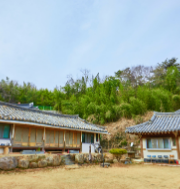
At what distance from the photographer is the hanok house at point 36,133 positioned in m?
10.1

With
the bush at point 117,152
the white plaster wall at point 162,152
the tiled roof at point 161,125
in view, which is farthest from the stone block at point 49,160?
the white plaster wall at point 162,152

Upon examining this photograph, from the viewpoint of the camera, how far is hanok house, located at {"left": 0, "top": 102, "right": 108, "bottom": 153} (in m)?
10.1

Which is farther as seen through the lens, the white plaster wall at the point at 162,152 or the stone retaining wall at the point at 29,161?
the white plaster wall at the point at 162,152

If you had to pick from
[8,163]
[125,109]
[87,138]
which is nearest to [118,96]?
[125,109]

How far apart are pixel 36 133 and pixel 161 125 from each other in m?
8.89

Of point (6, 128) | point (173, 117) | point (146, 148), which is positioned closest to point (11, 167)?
point (6, 128)

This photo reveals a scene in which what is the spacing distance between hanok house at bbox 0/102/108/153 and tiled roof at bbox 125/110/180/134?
10.7 feet

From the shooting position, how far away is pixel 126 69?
94.9 ft

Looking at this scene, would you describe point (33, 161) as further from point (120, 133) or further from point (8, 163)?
point (120, 133)

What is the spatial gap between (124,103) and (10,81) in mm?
27914

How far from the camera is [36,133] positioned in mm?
11625

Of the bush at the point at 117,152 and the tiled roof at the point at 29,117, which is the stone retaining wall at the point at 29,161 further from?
the bush at the point at 117,152

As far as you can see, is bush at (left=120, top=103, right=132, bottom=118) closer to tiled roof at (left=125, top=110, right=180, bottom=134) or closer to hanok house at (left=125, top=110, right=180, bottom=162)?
tiled roof at (left=125, top=110, right=180, bottom=134)

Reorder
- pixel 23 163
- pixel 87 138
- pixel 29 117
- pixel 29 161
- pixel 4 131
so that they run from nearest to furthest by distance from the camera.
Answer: pixel 23 163, pixel 29 161, pixel 4 131, pixel 29 117, pixel 87 138
